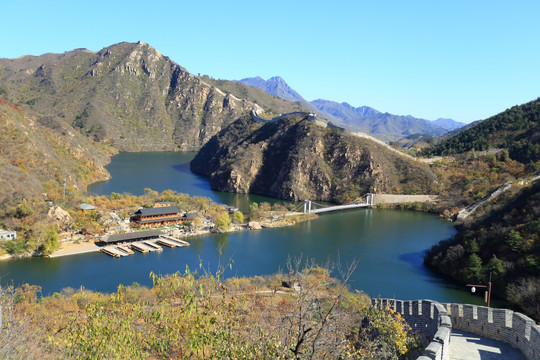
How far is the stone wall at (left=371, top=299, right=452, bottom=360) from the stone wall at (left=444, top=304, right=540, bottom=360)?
0.38 m

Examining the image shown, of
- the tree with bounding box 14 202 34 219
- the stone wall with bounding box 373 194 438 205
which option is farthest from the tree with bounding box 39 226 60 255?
the stone wall with bounding box 373 194 438 205

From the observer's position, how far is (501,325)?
693 cm

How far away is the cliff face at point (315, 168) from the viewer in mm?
47094

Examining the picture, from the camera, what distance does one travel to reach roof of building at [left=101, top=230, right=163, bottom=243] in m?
25.2

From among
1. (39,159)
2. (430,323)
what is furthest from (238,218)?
(430,323)

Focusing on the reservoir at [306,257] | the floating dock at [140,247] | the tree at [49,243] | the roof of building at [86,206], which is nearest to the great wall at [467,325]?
the reservoir at [306,257]

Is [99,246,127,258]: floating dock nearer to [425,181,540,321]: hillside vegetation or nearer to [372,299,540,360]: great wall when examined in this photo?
[372,299,540,360]: great wall

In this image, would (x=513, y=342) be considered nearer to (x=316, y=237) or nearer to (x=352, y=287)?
(x=352, y=287)

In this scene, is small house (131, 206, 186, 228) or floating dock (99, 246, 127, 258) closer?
floating dock (99, 246, 127, 258)

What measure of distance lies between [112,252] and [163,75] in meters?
98.1

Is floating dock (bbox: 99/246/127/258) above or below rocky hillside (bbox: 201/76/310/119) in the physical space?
below

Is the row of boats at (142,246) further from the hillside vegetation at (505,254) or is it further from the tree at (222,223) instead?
the hillside vegetation at (505,254)

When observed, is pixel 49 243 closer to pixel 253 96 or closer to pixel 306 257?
pixel 306 257

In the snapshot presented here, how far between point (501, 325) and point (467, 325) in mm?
710
